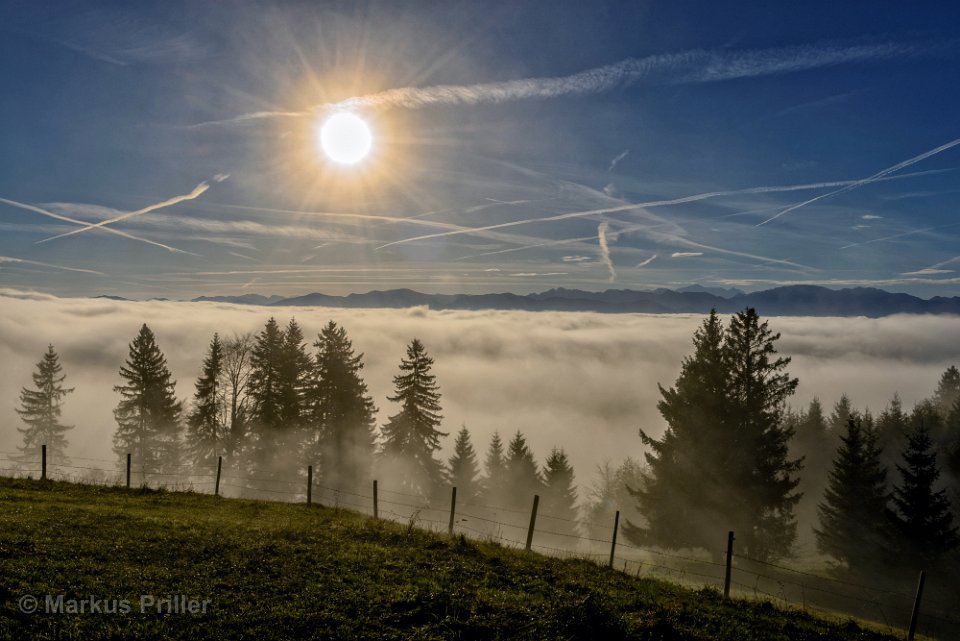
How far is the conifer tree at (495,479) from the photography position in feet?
206

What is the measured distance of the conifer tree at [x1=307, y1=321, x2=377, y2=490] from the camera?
148 ft

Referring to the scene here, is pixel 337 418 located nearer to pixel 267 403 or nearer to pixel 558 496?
pixel 267 403

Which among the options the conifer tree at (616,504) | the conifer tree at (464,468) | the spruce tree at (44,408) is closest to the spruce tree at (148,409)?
the spruce tree at (44,408)

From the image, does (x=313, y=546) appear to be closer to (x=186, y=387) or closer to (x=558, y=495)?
(x=558, y=495)

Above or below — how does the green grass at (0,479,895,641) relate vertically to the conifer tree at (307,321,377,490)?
above

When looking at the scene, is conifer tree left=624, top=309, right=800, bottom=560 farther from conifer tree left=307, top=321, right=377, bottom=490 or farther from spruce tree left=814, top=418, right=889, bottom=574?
conifer tree left=307, top=321, right=377, bottom=490

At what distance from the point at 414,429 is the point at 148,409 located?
26.0 metres

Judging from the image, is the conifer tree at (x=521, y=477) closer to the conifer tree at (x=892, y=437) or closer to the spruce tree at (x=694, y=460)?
the spruce tree at (x=694, y=460)

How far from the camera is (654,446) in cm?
3594

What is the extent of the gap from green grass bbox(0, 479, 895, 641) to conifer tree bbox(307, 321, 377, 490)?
29055 millimetres

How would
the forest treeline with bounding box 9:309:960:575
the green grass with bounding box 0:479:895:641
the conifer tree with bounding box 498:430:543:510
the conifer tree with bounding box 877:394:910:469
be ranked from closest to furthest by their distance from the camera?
the green grass with bounding box 0:479:895:641 → the forest treeline with bounding box 9:309:960:575 → the conifer tree with bounding box 498:430:543:510 → the conifer tree with bounding box 877:394:910:469

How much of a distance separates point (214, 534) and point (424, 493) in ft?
117

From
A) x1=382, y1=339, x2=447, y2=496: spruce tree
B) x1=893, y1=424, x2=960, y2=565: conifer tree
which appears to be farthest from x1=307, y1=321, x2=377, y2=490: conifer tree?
x1=893, y1=424, x2=960, y2=565: conifer tree

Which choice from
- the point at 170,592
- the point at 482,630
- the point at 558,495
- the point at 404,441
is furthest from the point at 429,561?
the point at 558,495
